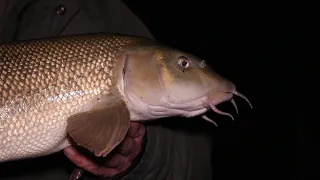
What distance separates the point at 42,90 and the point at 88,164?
1.45 feet

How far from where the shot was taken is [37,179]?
6.97ft

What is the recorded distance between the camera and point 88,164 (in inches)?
71.5

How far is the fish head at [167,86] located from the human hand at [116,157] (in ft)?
0.77

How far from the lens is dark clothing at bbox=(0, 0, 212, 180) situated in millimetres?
2109

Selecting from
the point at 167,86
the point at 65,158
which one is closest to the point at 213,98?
the point at 167,86

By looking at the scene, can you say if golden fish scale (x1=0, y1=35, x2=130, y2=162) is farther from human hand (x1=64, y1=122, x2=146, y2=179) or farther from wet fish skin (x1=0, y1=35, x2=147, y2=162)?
human hand (x1=64, y1=122, x2=146, y2=179)

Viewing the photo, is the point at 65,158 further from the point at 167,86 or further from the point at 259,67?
the point at 259,67

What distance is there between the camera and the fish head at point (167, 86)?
5.26 feet

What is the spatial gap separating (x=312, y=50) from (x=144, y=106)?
6.30 m

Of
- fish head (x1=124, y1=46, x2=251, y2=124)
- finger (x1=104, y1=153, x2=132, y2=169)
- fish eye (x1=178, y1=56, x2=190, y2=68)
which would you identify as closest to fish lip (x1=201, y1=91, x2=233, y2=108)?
fish head (x1=124, y1=46, x2=251, y2=124)

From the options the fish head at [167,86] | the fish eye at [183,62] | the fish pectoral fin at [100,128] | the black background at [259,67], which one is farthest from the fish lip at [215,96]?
the black background at [259,67]

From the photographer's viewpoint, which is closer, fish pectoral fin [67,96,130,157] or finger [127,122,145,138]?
fish pectoral fin [67,96,130,157]

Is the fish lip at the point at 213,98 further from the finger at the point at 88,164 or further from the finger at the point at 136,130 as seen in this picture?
the finger at the point at 88,164

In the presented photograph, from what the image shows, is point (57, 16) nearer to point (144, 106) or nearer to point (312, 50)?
point (144, 106)
